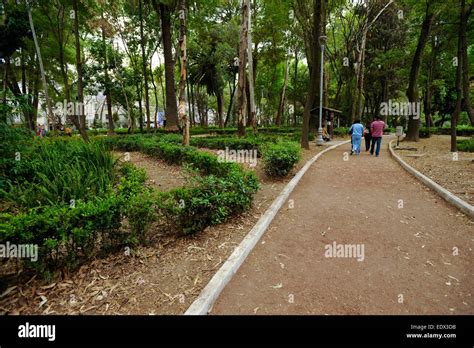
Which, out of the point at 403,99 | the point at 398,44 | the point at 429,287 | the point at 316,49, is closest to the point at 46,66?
the point at 316,49

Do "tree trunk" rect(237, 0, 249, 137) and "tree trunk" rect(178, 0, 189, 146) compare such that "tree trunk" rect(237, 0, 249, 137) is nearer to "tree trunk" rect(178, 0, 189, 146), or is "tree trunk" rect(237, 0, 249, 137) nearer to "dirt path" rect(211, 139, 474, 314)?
"tree trunk" rect(178, 0, 189, 146)

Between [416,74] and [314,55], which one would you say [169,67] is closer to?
[314,55]

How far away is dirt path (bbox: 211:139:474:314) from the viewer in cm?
268

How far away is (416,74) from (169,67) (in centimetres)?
1643

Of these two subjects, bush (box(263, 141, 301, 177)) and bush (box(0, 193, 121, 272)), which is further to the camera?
bush (box(263, 141, 301, 177))

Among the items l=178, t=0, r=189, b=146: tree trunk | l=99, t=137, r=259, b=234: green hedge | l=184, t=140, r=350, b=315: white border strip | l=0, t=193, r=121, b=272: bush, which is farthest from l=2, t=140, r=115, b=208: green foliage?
l=178, t=0, r=189, b=146: tree trunk

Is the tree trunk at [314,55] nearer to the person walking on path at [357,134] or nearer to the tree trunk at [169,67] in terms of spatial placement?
the person walking on path at [357,134]

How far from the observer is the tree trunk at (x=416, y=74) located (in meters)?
14.5

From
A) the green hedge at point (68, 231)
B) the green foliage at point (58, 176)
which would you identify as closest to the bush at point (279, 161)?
the green foliage at point (58, 176)

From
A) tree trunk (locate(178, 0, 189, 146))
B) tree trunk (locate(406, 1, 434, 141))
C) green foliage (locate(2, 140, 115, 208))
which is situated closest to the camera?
green foliage (locate(2, 140, 115, 208))

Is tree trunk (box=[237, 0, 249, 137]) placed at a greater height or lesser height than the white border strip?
greater

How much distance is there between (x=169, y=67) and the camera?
59.8ft

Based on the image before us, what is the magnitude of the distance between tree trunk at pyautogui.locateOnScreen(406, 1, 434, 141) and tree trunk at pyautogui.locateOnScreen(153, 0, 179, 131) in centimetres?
1587

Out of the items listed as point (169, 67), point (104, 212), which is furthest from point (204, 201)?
point (169, 67)
